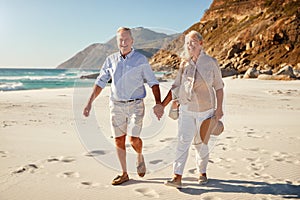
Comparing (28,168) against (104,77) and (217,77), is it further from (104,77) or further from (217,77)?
(217,77)

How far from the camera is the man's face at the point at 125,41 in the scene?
3.59 meters

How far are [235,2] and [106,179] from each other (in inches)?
3008

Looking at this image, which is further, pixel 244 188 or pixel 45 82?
pixel 45 82

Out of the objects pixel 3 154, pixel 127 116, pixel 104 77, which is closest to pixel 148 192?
pixel 127 116

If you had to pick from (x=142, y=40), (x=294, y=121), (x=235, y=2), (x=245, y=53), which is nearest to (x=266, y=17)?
(x=245, y=53)

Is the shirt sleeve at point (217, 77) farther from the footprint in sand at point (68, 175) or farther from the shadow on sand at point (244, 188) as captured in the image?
the footprint in sand at point (68, 175)

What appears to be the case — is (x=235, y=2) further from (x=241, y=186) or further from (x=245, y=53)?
(x=241, y=186)

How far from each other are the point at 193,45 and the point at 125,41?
2.56 ft

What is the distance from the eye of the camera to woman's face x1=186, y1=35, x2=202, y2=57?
343 centimetres

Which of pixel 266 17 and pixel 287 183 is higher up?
pixel 266 17

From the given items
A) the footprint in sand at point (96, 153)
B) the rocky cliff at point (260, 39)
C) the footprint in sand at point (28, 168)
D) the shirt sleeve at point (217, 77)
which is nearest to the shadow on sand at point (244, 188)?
the shirt sleeve at point (217, 77)

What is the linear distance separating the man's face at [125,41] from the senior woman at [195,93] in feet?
2.12

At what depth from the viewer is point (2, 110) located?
356 inches

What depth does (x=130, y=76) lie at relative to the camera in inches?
142
